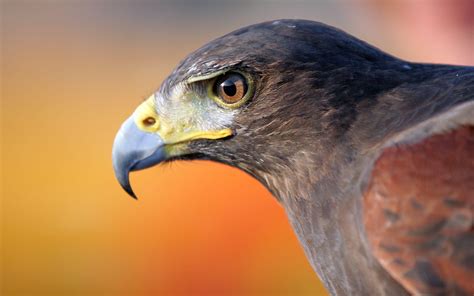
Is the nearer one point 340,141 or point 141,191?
point 340,141

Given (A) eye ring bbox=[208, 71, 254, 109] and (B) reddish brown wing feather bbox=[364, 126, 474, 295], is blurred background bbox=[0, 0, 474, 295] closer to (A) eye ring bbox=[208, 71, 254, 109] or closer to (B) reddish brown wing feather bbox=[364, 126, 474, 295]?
(A) eye ring bbox=[208, 71, 254, 109]

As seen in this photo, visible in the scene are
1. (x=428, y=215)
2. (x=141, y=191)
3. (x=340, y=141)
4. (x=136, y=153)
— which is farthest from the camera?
(x=141, y=191)

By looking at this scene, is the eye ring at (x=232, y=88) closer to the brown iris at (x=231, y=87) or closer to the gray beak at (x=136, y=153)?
the brown iris at (x=231, y=87)

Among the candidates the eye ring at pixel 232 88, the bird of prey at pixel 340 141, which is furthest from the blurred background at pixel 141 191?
the eye ring at pixel 232 88

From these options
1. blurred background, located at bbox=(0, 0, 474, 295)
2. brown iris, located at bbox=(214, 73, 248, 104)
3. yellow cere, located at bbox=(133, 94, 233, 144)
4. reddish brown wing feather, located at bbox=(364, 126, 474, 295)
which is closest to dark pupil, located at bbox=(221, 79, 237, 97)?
brown iris, located at bbox=(214, 73, 248, 104)

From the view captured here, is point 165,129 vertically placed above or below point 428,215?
above

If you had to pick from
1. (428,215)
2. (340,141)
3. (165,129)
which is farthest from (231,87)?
(428,215)

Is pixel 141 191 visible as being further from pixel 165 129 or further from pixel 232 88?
pixel 232 88
